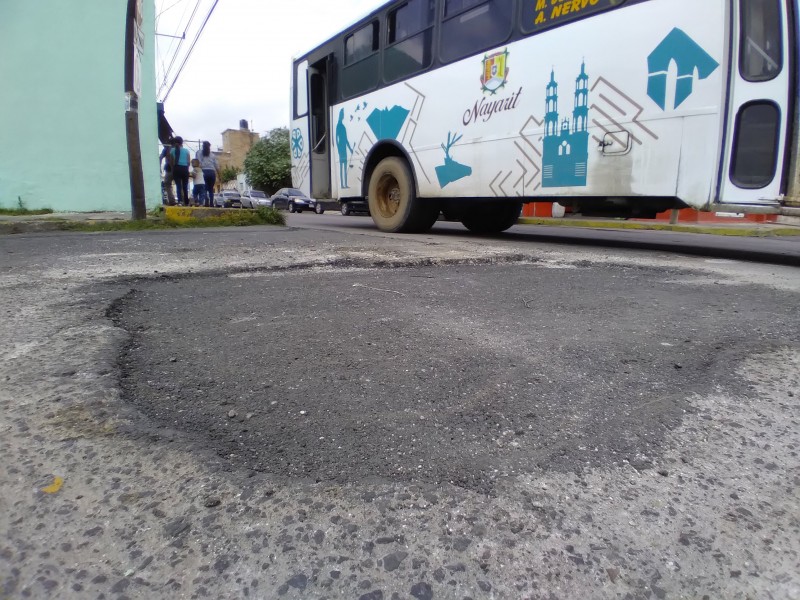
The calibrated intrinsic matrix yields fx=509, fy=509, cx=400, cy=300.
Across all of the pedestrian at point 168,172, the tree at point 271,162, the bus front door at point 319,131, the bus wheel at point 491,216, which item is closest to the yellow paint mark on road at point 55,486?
the bus wheel at point 491,216

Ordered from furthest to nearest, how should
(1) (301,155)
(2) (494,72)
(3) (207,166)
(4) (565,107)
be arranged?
(3) (207,166) → (1) (301,155) → (2) (494,72) → (4) (565,107)

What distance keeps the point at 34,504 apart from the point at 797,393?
2.27 m

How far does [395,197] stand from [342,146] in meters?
1.57

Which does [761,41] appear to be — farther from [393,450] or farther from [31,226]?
[31,226]

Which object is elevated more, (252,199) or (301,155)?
(301,155)

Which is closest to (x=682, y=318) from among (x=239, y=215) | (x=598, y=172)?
(x=598, y=172)

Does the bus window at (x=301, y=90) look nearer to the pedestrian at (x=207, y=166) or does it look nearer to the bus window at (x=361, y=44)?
the bus window at (x=361, y=44)

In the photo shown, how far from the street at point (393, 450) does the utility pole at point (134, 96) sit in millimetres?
4311

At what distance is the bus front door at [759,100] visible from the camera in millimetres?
4211

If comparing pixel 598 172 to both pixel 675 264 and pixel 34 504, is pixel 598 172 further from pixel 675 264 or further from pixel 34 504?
pixel 34 504

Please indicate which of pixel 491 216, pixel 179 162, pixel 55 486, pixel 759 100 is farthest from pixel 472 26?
pixel 55 486

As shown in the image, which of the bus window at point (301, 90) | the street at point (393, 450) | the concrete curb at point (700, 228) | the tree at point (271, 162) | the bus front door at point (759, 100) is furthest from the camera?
the tree at point (271, 162)

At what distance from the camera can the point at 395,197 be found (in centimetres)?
825

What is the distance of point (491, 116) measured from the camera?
6.33 m
